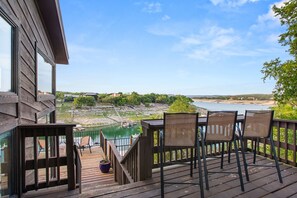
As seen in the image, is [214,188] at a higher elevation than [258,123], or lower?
lower

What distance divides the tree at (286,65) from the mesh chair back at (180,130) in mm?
5846

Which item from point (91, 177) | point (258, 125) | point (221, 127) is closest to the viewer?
point (221, 127)

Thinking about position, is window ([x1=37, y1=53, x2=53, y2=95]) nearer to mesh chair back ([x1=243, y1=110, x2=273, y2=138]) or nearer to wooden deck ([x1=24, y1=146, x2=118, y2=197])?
wooden deck ([x1=24, y1=146, x2=118, y2=197])

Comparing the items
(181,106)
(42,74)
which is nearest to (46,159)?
(42,74)

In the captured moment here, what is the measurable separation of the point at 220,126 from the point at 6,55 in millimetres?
2958

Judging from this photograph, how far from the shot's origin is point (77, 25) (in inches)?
517

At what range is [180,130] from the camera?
232 cm

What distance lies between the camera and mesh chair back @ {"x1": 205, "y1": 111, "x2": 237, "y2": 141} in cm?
258

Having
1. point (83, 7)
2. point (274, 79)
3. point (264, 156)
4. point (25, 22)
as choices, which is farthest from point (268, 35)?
point (25, 22)

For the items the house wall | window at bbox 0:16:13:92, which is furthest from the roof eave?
window at bbox 0:16:13:92

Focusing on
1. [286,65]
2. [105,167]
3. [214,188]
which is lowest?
[105,167]

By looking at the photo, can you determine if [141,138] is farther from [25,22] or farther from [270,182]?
[25,22]

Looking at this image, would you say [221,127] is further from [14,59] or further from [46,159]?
[14,59]

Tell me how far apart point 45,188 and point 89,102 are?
643 inches
